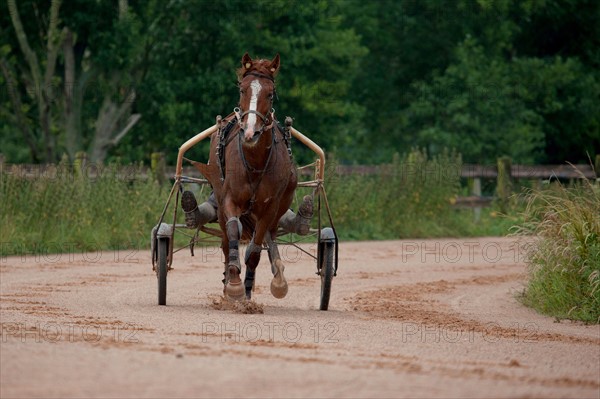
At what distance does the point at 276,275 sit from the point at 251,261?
43 cm

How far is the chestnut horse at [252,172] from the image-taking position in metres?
11.5

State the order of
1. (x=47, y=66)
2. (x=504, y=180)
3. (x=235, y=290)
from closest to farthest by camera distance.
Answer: (x=235, y=290), (x=504, y=180), (x=47, y=66)

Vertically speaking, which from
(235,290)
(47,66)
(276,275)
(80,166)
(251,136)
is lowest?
(235,290)

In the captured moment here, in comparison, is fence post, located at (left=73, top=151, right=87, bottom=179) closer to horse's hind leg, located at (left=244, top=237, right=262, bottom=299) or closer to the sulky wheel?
horse's hind leg, located at (left=244, top=237, right=262, bottom=299)

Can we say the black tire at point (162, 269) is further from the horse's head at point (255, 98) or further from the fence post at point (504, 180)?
the fence post at point (504, 180)

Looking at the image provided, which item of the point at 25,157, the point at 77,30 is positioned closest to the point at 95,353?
the point at 77,30

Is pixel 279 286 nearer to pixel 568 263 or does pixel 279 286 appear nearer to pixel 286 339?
pixel 286 339

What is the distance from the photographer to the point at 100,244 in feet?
66.8

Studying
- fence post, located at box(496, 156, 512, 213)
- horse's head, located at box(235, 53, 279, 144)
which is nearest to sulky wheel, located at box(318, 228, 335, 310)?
horse's head, located at box(235, 53, 279, 144)

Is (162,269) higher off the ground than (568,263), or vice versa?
(568,263)

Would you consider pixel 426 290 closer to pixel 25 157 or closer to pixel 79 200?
pixel 79 200

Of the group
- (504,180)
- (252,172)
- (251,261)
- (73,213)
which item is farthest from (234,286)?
(504,180)

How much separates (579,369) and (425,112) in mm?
34346

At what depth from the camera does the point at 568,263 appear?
12617mm
